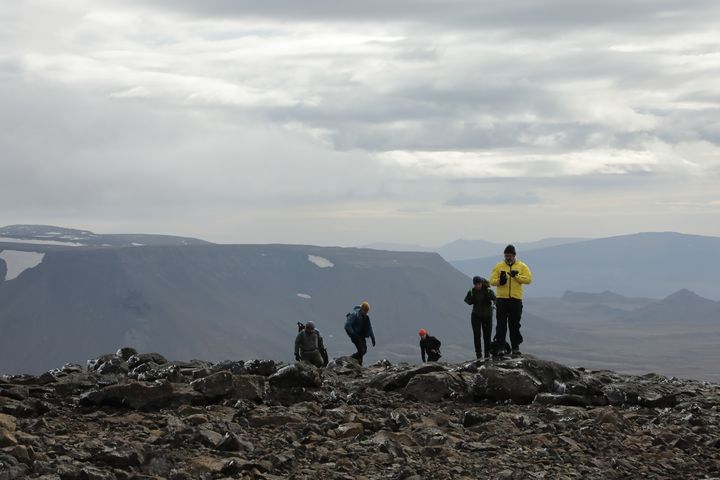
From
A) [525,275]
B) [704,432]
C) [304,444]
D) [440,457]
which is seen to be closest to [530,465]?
[440,457]

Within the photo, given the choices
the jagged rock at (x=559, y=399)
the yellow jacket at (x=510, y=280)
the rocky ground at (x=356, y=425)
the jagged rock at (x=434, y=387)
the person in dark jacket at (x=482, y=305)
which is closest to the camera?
the rocky ground at (x=356, y=425)

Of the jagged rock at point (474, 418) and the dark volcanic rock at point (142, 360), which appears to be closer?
the jagged rock at point (474, 418)

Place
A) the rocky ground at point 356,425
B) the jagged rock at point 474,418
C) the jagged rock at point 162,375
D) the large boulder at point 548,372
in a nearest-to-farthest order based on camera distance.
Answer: the rocky ground at point 356,425, the jagged rock at point 474,418, the jagged rock at point 162,375, the large boulder at point 548,372

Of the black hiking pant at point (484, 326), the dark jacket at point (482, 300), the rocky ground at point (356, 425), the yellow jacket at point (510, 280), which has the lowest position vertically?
the rocky ground at point (356, 425)

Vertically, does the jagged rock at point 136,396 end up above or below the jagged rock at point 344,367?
above

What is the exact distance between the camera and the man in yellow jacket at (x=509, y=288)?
2781 centimetres

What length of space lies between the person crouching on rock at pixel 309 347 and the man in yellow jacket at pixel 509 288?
A: 659 cm

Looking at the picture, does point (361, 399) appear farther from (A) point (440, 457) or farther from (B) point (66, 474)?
(B) point (66, 474)

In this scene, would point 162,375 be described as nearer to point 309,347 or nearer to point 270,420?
point 270,420

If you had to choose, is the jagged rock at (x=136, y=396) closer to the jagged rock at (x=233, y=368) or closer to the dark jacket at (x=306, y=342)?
the jagged rock at (x=233, y=368)

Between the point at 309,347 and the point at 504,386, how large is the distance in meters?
10.2

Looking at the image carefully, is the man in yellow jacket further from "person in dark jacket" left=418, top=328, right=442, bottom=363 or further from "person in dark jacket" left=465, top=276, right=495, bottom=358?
"person in dark jacket" left=418, top=328, right=442, bottom=363

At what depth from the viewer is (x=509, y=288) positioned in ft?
92.2

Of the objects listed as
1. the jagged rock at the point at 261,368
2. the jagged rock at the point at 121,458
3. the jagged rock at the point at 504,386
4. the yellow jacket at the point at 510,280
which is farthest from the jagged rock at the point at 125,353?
the jagged rock at the point at 121,458
